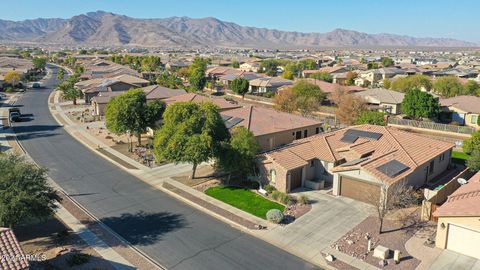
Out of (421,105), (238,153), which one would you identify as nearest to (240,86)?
(421,105)

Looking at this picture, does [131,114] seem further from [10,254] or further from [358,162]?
[10,254]

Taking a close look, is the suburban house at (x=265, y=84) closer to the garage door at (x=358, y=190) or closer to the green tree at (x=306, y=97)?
the green tree at (x=306, y=97)

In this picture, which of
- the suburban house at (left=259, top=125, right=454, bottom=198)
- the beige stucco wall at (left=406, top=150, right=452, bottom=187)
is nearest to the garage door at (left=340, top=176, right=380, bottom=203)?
the suburban house at (left=259, top=125, right=454, bottom=198)

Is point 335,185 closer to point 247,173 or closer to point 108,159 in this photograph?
point 247,173

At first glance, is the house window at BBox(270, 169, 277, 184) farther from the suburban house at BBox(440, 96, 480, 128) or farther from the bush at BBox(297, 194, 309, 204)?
the suburban house at BBox(440, 96, 480, 128)

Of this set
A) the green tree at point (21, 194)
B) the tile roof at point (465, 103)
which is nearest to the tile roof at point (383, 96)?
the tile roof at point (465, 103)
